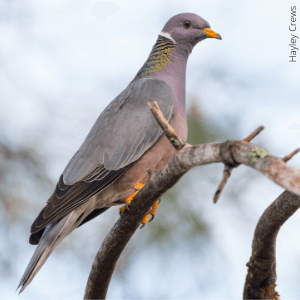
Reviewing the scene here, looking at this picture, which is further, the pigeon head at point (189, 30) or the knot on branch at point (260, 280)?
the pigeon head at point (189, 30)

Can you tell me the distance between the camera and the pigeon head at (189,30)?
319 cm

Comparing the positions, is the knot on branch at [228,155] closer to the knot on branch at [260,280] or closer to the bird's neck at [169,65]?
the knot on branch at [260,280]

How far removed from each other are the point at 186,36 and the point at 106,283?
1.98 meters

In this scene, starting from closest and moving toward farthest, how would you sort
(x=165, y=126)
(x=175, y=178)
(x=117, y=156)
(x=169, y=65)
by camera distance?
(x=165, y=126) < (x=175, y=178) < (x=117, y=156) < (x=169, y=65)

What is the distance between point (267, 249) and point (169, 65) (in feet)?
5.40

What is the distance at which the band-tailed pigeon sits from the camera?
2.40m

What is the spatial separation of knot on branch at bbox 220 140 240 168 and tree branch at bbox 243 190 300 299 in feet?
1.78

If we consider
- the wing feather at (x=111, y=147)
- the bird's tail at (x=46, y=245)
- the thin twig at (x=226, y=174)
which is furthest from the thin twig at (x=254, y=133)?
the bird's tail at (x=46, y=245)

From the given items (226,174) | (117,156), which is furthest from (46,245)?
(226,174)

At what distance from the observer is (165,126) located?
1687 millimetres

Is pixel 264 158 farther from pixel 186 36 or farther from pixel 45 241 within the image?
pixel 186 36

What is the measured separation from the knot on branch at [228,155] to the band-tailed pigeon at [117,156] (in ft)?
3.85

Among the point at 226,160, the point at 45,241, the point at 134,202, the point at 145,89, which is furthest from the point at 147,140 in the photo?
the point at 226,160

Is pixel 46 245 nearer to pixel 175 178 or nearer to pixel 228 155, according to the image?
pixel 175 178
